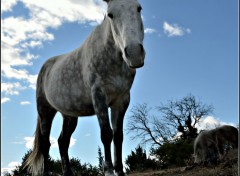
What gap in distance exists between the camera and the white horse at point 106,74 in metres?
3.85

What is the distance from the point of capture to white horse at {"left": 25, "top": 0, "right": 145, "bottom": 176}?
3850 millimetres

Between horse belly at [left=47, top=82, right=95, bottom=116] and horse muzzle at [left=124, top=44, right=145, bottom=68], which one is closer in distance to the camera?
horse muzzle at [left=124, top=44, right=145, bottom=68]

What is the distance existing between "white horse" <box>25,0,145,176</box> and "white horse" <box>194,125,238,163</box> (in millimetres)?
5308

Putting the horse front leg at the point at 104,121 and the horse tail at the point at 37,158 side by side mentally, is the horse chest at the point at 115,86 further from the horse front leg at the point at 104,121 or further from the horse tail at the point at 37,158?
the horse tail at the point at 37,158

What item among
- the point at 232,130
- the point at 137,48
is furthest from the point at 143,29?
the point at 232,130

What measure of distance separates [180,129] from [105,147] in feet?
84.9

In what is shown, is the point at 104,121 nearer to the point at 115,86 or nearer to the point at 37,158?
the point at 115,86

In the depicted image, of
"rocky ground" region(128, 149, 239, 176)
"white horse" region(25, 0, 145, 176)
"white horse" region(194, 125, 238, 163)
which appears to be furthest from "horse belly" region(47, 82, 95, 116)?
"white horse" region(194, 125, 238, 163)

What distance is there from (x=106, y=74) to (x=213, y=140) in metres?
6.72

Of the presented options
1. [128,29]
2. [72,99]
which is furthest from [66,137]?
[128,29]

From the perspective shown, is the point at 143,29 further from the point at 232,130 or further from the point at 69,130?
the point at 232,130

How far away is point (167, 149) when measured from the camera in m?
19.4

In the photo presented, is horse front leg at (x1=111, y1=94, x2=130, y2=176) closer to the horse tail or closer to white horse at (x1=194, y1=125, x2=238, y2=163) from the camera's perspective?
the horse tail

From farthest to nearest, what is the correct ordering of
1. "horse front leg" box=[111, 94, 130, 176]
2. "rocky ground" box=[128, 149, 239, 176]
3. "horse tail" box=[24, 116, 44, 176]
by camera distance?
"horse tail" box=[24, 116, 44, 176] < "horse front leg" box=[111, 94, 130, 176] < "rocky ground" box=[128, 149, 239, 176]
